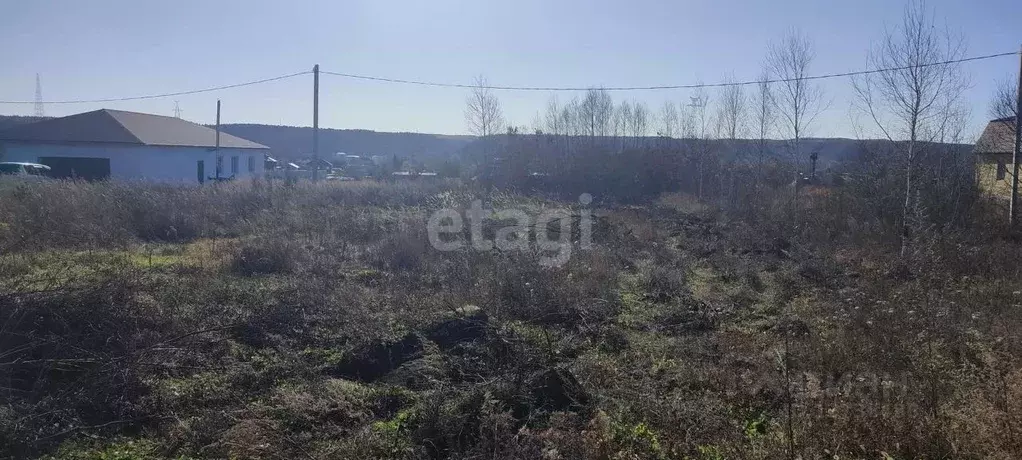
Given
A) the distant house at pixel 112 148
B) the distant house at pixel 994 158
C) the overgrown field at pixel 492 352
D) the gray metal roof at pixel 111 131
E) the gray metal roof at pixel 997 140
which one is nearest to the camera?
the overgrown field at pixel 492 352

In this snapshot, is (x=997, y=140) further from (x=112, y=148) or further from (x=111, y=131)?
(x=111, y=131)

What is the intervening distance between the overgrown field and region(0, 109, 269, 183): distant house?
17003 mm

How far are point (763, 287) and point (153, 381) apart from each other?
8316 mm

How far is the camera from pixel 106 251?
36.0ft

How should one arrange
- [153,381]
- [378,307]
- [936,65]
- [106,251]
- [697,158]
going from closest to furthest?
[153,381]
[378,307]
[106,251]
[936,65]
[697,158]

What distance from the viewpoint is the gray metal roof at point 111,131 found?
86.3ft

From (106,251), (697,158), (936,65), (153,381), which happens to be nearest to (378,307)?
(153,381)

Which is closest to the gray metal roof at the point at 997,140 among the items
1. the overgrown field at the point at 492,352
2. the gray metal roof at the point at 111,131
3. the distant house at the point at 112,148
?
the overgrown field at the point at 492,352

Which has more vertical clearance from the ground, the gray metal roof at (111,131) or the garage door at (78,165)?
the gray metal roof at (111,131)

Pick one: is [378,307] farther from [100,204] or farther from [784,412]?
[100,204]

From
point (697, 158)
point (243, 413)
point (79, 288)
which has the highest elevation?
point (697, 158)

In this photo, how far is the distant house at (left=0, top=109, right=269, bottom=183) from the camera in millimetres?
26078

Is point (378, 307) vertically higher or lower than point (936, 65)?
lower

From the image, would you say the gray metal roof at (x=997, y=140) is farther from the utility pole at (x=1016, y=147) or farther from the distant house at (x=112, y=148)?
the distant house at (x=112, y=148)
